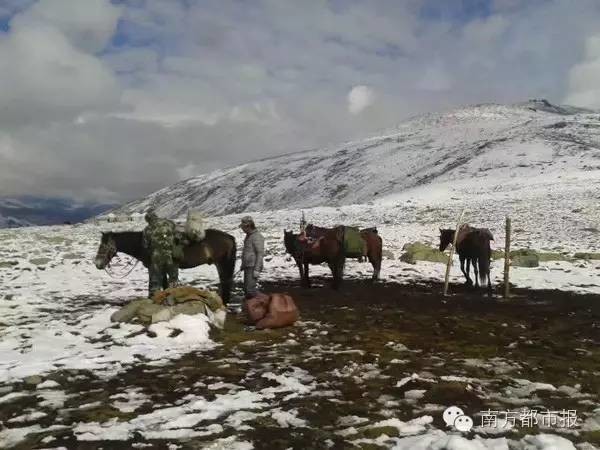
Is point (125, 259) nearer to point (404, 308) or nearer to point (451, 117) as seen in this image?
point (404, 308)

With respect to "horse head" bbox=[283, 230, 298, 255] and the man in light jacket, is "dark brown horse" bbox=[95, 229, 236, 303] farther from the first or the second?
"horse head" bbox=[283, 230, 298, 255]

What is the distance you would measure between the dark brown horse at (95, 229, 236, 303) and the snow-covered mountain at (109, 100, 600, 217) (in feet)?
171

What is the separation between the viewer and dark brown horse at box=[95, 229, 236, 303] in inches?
519

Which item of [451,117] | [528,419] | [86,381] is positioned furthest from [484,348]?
[451,117]

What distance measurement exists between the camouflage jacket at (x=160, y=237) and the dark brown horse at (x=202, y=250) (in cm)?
84

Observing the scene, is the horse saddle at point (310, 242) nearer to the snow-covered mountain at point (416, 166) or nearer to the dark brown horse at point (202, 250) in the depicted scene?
the dark brown horse at point (202, 250)

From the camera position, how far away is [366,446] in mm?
5145

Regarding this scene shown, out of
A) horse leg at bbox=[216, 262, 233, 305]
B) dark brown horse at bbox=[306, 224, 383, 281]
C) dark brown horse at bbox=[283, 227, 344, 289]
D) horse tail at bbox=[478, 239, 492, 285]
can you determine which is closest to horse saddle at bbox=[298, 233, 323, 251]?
dark brown horse at bbox=[283, 227, 344, 289]

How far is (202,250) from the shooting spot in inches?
520

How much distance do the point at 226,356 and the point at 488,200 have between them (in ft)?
144

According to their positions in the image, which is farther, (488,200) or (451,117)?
(451,117)

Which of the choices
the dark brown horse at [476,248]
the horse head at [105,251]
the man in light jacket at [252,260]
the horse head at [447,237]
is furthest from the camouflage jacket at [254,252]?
the horse head at [447,237]

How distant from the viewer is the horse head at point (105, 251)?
42.8 feet

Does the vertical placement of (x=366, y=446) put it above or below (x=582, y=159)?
below
